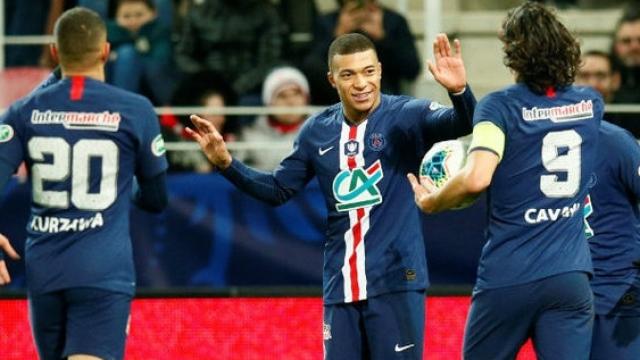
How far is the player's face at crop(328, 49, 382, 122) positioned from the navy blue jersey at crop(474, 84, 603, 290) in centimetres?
74

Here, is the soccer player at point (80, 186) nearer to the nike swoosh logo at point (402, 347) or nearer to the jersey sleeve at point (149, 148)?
the jersey sleeve at point (149, 148)

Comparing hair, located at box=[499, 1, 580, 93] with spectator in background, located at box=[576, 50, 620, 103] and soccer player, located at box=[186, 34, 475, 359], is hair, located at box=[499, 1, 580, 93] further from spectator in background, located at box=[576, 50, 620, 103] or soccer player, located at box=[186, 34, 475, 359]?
spectator in background, located at box=[576, 50, 620, 103]

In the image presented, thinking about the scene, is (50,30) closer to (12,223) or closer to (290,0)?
(290,0)

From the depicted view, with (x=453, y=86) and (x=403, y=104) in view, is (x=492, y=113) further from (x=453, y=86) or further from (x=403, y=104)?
(x=403, y=104)

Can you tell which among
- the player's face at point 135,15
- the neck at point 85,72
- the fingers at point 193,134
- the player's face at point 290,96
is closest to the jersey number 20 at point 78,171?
the neck at point 85,72

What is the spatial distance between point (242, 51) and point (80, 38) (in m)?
4.56

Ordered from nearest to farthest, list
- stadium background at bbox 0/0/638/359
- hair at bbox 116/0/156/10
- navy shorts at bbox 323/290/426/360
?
navy shorts at bbox 323/290/426/360
stadium background at bbox 0/0/638/359
hair at bbox 116/0/156/10

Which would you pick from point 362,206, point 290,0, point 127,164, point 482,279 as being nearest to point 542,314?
point 482,279

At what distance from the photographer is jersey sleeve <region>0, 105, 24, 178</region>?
5738 millimetres

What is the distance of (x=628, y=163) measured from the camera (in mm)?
6086

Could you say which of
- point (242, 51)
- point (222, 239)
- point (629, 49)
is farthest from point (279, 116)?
point (629, 49)

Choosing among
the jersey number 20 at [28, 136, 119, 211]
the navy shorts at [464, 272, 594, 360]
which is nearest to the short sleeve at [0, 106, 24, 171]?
the jersey number 20 at [28, 136, 119, 211]

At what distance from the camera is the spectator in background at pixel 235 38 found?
10.2m

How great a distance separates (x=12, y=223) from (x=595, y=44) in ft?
14.7
